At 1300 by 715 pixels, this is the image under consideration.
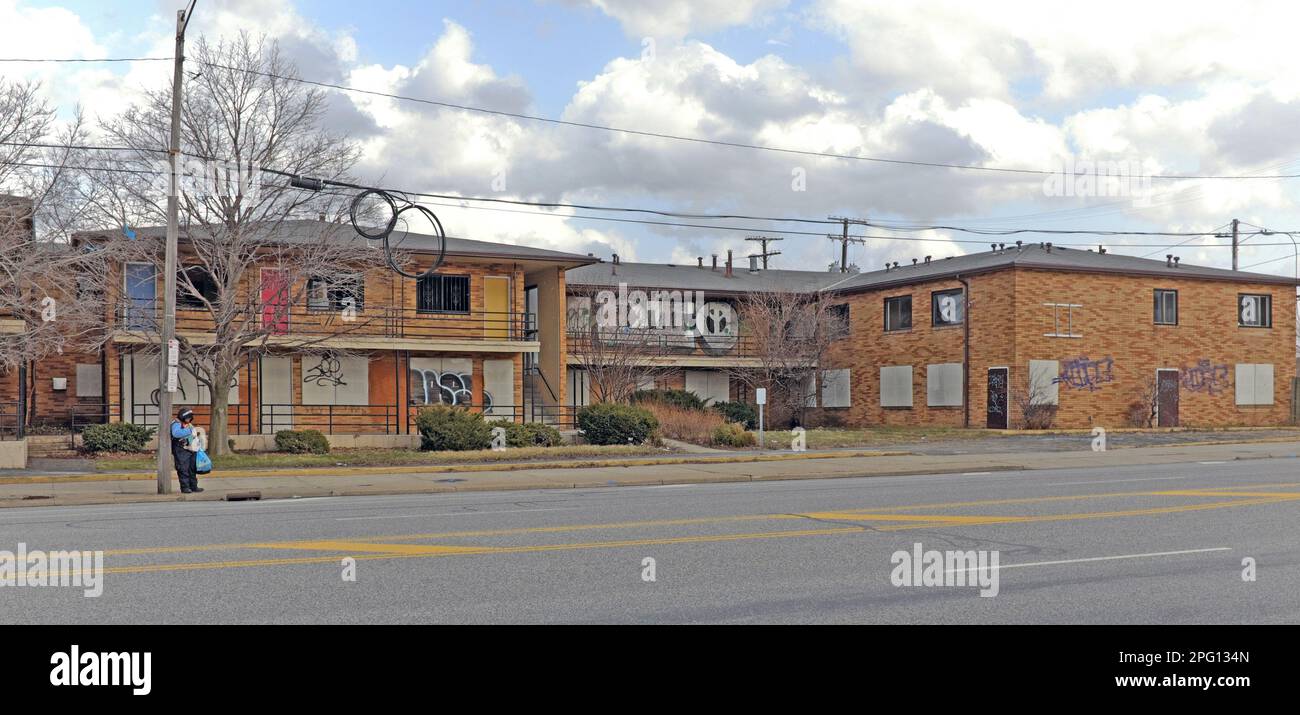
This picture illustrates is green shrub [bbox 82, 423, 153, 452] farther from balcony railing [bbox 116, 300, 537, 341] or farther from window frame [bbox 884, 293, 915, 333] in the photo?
window frame [bbox 884, 293, 915, 333]

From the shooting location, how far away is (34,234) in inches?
1006

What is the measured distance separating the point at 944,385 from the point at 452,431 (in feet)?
67.9

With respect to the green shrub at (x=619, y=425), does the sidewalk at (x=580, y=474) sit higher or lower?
lower

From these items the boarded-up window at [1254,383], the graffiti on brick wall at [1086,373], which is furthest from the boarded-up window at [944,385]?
the boarded-up window at [1254,383]

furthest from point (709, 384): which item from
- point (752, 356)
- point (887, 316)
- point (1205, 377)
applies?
point (1205, 377)

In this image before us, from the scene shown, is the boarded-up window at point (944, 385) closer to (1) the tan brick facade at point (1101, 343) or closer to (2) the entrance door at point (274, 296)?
(1) the tan brick facade at point (1101, 343)

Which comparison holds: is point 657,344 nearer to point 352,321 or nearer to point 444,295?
point 444,295

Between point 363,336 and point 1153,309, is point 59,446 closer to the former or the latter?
point 363,336

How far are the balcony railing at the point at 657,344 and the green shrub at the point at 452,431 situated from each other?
1104 cm

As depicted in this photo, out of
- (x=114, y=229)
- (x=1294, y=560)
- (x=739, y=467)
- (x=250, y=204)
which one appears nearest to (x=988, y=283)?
(x=739, y=467)

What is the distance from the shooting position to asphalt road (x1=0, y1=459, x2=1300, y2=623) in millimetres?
8609

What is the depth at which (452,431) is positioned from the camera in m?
29.5

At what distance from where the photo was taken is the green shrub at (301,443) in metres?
28.9

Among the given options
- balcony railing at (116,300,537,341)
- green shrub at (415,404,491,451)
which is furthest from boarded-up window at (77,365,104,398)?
green shrub at (415,404,491,451)
